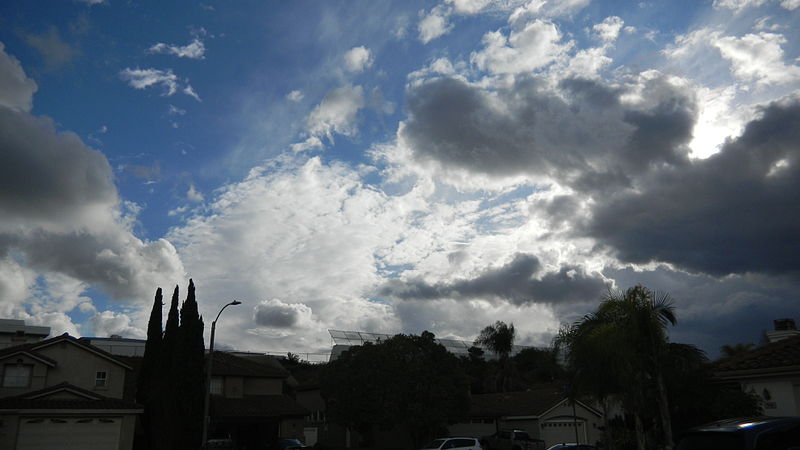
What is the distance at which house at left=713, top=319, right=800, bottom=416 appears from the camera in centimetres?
A: 1508

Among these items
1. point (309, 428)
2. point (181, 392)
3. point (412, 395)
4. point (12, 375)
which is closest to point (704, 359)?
point (412, 395)

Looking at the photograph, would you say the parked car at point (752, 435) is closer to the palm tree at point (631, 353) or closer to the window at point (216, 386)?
the palm tree at point (631, 353)

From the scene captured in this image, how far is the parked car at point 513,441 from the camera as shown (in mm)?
41812

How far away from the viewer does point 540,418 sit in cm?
4578

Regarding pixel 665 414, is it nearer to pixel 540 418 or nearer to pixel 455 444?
pixel 455 444

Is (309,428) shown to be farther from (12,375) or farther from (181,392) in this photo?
(12,375)

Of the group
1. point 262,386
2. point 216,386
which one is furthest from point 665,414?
point 262,386

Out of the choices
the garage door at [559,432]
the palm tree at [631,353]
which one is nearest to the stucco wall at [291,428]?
the garage door at [559,432]

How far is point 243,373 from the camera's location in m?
47.4

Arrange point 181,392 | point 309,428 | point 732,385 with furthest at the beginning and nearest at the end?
point 309,428 < point 181,392 < point 732,385

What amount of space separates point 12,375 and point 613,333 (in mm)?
34533

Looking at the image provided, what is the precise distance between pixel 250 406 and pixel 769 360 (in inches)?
1540

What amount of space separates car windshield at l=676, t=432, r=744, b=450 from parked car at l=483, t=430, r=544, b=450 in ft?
116

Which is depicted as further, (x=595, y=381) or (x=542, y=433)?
(x=542, y=433)
